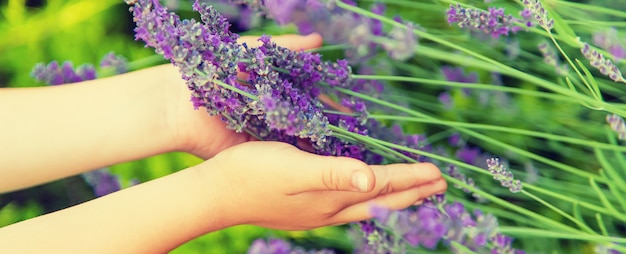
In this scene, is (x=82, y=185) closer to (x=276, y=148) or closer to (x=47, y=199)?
(x=47, y=199)

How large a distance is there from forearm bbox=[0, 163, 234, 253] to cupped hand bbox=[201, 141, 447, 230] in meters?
0.03

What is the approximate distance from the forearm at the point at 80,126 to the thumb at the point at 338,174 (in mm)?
359

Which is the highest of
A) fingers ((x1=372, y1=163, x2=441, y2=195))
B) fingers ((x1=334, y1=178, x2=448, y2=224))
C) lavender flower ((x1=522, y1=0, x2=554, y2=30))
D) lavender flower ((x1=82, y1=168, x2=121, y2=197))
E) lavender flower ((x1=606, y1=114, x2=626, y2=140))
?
lavender flower ((x1=522, y1=0, x2=554, y2=30))

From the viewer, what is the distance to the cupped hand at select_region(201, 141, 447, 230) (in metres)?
0.69

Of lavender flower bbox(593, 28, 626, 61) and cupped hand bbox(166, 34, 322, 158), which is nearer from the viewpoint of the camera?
lavender flower bbox(593, 28, 626, 61)

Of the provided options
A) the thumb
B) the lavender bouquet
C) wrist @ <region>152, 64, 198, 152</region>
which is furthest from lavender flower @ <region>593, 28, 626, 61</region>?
wrist @ <region>152, 64, 198, 152</region>

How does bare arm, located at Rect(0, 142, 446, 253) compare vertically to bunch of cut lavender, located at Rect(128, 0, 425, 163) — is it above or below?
below

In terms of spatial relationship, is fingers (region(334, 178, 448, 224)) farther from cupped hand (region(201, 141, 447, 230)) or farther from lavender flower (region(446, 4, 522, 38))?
lavender flower (region(446, 4, 522, 38))

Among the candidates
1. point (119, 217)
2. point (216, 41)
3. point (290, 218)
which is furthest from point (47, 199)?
point (216, 41)

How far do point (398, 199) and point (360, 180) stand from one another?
0.59 ft

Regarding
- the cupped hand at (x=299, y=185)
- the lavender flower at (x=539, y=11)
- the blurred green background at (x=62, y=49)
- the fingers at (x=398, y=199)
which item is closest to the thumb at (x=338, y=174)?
the cupped hand at (x=299, y=185)

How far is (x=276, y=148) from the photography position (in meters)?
0.73

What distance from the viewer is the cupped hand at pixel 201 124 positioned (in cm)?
92

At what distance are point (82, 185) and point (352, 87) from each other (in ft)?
2.59
